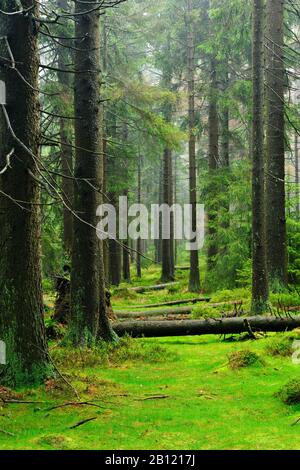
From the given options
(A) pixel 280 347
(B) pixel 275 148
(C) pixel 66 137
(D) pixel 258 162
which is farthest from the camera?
(C) pixel 66 137

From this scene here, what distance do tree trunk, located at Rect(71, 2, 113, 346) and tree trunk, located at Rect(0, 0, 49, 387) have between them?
7.58ft

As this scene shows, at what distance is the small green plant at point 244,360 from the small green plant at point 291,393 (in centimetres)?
157

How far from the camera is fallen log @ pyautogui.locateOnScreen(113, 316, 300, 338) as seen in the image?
9.34 metres

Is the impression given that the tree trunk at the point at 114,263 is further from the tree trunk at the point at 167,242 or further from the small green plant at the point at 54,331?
the small green plant at the point at 54,331

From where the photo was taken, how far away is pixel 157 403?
5.79m

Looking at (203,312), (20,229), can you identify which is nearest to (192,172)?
(203,312)

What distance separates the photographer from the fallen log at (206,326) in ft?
30.7

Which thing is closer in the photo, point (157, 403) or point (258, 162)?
point (157, 403)

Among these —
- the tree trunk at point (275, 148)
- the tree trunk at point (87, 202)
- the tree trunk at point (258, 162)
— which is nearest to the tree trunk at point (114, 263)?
the tree trunk at point (275, 148)

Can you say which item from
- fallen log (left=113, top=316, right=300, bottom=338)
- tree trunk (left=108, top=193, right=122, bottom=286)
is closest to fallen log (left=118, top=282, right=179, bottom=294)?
tree trunk (left=108, top=193, right=122, bottom=286)

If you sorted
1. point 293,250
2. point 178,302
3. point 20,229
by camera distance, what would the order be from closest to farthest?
point 20,229 < point 293,250 < point 178,302

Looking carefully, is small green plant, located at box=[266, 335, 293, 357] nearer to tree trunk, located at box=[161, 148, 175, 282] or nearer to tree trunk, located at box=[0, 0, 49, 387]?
tree trunk, located at box=[0, 0, 49, 387]

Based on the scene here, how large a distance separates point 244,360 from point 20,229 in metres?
3.70

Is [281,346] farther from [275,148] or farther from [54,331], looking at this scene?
[275,148]
